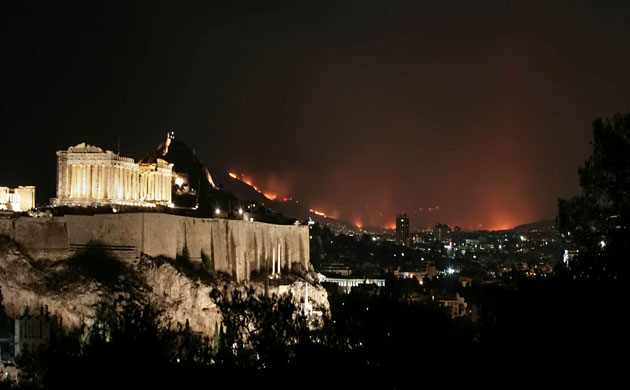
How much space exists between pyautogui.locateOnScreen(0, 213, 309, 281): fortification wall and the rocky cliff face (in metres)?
0.66

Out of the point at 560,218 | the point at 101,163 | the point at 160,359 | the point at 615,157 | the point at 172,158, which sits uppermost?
the point at 172,158

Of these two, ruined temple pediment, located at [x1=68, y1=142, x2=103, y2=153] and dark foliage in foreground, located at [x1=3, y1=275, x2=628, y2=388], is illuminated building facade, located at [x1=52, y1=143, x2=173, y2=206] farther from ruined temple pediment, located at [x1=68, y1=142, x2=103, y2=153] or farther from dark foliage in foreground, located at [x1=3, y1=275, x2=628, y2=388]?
dark foliage in foreground, located at [x1=3, y1=275, x2=628, y2=388]

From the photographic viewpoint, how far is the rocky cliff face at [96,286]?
1348 inches

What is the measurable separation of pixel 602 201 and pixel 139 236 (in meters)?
26.0

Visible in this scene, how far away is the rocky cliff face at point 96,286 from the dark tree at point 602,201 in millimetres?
16484

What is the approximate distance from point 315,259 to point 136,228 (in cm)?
6686

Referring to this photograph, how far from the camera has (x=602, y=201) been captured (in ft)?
56.6

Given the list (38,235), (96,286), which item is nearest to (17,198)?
(38,235)

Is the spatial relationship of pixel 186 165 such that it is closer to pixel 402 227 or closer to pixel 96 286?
pixel 96 286

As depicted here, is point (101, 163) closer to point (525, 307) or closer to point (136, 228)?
point (136, 228)

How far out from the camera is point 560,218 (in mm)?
18094

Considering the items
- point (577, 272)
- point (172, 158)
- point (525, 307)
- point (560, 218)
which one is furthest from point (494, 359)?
point (172, 158)

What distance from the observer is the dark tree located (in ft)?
54.9

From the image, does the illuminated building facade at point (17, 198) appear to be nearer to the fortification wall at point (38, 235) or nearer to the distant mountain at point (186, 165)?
the fortification wall at point (38, 235)
